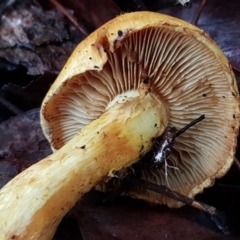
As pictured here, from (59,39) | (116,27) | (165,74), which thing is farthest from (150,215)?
(59,39)

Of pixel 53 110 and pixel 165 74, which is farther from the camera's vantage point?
pixel 53 110

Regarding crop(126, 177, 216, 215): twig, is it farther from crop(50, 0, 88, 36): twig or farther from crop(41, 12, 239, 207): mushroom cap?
crop(50, 0, 88, 36): twig

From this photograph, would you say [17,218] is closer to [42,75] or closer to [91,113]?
[91,113]

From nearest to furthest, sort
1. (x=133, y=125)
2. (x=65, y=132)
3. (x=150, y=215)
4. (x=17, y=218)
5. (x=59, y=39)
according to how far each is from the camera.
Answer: (x=17, y=218)
(x=133, y=125)
(x=150, y=215)
(x=65, y=132)
(x=59, y=39)

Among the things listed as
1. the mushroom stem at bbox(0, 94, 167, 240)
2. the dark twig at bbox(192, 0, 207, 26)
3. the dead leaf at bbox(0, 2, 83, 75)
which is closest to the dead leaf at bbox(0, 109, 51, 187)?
the dead leaf at bbox(0, 2, 83, 75)

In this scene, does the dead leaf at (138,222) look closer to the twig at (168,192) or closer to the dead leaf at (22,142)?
the twig at (168,192)

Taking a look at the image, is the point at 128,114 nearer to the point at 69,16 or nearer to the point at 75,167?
the point at 75,167

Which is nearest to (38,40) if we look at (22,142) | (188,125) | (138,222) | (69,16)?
(69,16)
